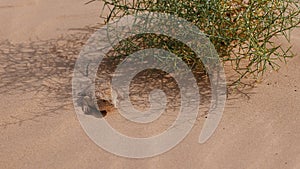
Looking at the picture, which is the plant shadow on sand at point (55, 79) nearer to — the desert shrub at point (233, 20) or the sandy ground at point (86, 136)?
the sandy ground at point (86, 136)

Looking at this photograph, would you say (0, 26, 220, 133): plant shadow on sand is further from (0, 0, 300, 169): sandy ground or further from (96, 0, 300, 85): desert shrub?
(96, 0, 300, 85): desert shrub

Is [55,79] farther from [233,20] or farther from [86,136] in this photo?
[233,20]

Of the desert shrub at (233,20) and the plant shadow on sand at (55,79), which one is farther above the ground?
the desert shrub at (233,20)

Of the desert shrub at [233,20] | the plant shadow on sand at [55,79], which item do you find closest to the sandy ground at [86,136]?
the plant shadow on sand at [55,79]

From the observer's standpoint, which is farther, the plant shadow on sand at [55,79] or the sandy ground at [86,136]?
the plant shadow on sand at [55,79]

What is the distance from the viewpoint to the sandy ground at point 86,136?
246 cm

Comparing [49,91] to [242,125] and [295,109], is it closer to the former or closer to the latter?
[242,125]

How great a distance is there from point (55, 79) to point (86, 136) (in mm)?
576

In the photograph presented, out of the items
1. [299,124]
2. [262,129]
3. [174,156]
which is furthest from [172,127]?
[299,124]

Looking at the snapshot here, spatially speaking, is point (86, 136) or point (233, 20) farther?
point (233, 20)

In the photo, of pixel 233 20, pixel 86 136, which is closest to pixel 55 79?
pixel 86 136

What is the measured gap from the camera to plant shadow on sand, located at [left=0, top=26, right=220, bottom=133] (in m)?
2.80

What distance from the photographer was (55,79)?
10.1ft

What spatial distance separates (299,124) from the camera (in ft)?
8.81
